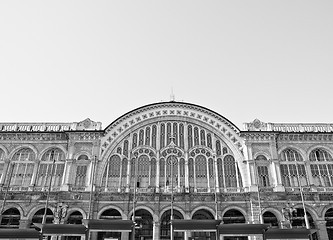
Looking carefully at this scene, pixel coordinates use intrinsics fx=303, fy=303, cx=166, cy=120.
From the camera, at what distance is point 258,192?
3569cm

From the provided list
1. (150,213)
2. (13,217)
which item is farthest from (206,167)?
(13,217)

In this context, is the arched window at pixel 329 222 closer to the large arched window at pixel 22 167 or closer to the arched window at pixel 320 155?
the arched window at pixel 320 155

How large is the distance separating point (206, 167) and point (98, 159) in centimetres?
1466

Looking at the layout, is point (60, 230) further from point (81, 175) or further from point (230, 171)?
point (230, 171)

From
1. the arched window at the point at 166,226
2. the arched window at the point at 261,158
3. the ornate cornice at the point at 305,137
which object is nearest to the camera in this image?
the arched window at the point at 166,226

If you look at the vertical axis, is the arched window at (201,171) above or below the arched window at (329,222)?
above

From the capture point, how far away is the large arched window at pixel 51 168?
4003cm

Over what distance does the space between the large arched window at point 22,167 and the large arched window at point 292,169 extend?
A: 33807 mm

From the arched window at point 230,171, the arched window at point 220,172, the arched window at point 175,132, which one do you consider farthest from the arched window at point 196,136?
the arched window at point 230,171

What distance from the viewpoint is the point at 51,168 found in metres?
40.8

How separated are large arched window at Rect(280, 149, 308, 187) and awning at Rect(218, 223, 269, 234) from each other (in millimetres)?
15209

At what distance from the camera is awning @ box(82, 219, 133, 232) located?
27.4m

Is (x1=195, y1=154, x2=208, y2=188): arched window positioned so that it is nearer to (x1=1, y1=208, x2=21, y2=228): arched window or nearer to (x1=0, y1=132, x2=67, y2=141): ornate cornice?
(x1=0, y1=132, x2=67, y2=141): ornate cornice

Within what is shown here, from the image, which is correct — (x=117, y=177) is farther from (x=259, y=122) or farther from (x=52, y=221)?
(x=259, y=122)
